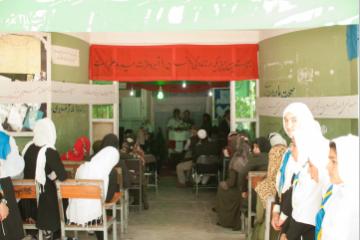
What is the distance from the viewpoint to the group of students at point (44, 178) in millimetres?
3920

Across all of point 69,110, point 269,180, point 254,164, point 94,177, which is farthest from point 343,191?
point 69,110

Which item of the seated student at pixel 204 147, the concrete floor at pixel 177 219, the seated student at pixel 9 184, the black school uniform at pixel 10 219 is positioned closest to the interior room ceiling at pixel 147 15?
the seated student at pixel 9 184

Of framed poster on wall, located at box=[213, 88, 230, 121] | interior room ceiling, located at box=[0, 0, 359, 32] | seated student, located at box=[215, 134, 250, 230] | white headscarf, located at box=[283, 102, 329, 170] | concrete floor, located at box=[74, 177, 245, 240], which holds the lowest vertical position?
concrete floor, located at box=[74, 177, 245, 240]

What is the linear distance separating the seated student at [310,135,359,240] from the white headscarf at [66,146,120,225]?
7.62 feet

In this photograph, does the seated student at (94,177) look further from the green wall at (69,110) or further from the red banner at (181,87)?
the red banner at (181,87)

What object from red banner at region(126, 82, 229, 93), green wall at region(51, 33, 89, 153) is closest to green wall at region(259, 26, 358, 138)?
green wall at region(51, 33, 89, 153)

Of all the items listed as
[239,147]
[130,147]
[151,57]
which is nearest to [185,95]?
[151,57]

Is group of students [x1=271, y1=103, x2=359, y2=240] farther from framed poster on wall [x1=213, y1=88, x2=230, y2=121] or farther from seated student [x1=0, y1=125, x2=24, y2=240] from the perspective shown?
framed poster on wall [x1=213, y1=88, x2=230, y2=121]

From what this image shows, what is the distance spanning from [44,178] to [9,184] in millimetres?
353

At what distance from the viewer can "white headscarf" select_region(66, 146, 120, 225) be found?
4117 millimetres

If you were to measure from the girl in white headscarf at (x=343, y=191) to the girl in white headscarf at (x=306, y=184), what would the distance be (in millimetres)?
239

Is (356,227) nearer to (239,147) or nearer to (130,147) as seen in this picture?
(239,147)

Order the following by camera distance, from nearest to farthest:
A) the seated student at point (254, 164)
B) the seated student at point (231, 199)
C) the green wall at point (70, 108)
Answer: the seated student at point (254, 164) → the seated student at point (231, 199) → the green wall at point (70, 108)

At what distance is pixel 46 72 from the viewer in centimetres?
614
